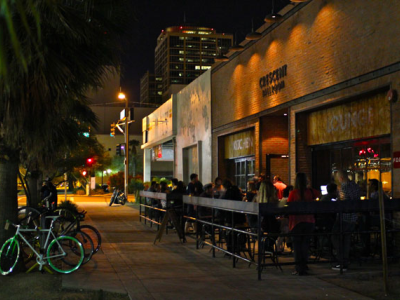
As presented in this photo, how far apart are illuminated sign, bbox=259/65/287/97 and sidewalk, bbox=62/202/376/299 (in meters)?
6.68

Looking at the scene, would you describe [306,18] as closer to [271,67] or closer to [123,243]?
[271,67]

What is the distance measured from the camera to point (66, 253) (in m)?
10.0

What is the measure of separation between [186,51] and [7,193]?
176m

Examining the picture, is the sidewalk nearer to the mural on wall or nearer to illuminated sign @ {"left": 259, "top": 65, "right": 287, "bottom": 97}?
illuminated sign @ {"left": 259, "top": 65, "right": 287, "bottom": 97}

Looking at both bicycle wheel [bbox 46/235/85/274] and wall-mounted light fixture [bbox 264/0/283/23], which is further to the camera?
wall-mounted light fixture [bbox 264/0/283/23]

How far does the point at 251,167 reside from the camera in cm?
2245

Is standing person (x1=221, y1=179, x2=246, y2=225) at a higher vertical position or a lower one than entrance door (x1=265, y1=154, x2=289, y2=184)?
lower

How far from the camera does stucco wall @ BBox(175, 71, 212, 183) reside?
27.1m

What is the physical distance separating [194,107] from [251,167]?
8352mm

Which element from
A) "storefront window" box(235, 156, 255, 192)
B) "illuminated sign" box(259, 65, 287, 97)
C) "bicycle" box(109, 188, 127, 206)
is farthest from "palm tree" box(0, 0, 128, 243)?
"bicycle" box(109, 188, 127, 206)

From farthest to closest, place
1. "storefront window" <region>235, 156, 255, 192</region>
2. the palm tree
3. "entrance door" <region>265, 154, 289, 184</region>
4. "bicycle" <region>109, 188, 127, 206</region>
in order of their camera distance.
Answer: "bicycle" <region>109, 188, 127, 206</region>
"storefront window" <region>235, 156, 255, 192</region>
"entrance door" <region>265, 154, 289, 184</region>
the palm tree

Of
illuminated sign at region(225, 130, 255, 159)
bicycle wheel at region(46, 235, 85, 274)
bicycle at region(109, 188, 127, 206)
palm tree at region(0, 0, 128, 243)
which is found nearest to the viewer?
palm tree at region(0, 0, 128, 243)

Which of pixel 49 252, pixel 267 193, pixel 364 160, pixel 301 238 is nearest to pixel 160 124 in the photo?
pixel 364 160

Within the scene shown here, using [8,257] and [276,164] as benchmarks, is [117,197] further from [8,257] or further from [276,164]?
[8,257]
